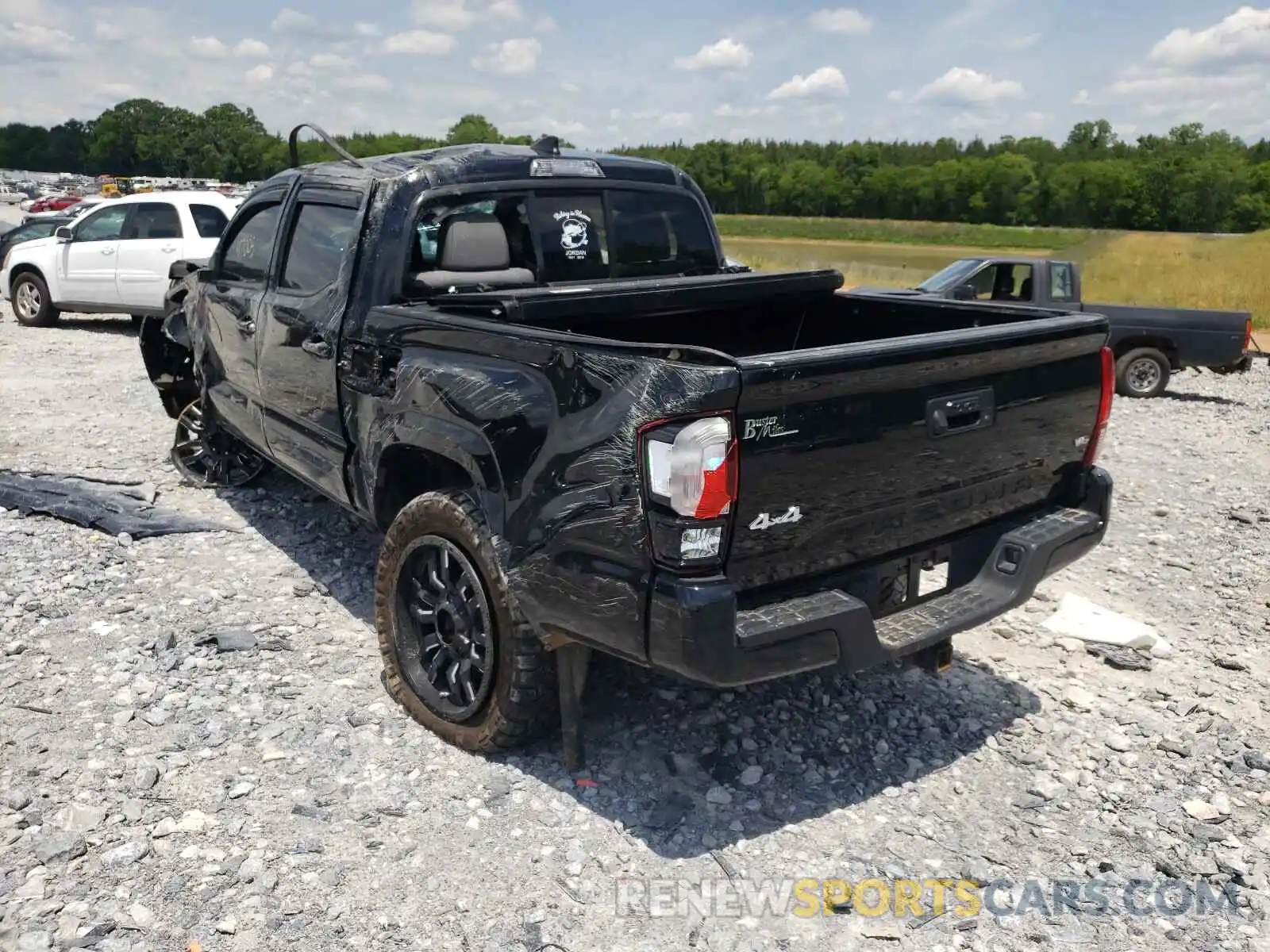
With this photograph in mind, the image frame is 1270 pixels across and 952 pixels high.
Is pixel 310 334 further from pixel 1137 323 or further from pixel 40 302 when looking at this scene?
pixel 40 302

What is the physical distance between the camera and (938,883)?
9.94 ft

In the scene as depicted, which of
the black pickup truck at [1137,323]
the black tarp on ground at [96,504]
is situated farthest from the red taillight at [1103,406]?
the black pickup truck at [1137,323]

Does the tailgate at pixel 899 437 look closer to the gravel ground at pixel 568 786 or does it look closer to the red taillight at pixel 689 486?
the red taillight at pixel 689 486

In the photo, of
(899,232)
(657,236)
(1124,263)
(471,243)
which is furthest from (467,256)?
(899,232)

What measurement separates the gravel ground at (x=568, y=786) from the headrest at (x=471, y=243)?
1.76 metres

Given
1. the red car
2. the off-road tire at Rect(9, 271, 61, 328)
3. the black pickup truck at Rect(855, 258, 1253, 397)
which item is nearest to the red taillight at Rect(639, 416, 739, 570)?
the black pickup truck at Rect(855, 258, 1253, 397)

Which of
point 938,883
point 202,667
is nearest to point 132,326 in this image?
point 202,667

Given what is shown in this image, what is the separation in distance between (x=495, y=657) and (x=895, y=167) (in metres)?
131

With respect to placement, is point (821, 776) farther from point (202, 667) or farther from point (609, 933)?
point (202, 667)

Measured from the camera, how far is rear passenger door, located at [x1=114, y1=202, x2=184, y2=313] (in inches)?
522

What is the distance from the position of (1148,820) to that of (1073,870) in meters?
0.44

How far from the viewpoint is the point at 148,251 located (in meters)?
13.3

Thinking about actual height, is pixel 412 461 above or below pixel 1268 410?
above

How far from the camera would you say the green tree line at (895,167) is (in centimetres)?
9056
